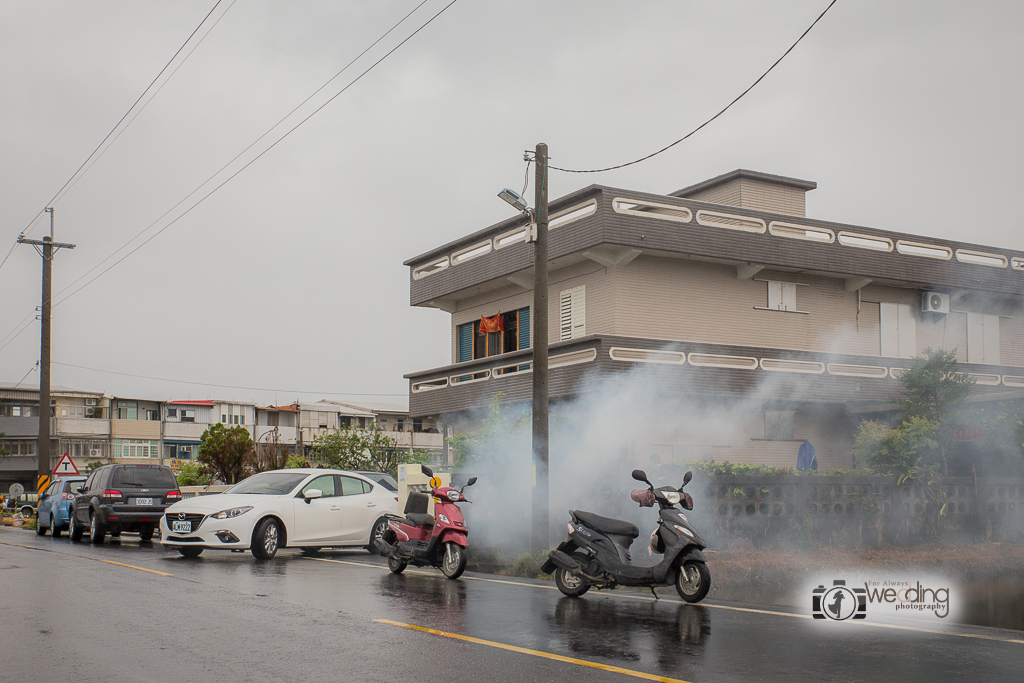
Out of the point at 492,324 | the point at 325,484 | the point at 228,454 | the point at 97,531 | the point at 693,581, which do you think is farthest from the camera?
the point at 228,454

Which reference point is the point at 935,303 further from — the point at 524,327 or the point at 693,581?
the point at 693,581

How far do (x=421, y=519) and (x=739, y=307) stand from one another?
12.9 m

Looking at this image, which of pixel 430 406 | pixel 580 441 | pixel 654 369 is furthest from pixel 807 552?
pixel 430 406

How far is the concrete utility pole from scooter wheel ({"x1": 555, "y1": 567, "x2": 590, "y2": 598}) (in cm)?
363

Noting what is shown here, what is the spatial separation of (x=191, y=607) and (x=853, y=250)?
19582 millimetres

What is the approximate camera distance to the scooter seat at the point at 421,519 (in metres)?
13.6

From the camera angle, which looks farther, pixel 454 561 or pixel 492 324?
pixel 492 324

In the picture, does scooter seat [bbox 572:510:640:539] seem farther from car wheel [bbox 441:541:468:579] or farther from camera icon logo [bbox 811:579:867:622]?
car wheel [bbox 441:541:468:579]

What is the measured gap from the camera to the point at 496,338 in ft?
88.8

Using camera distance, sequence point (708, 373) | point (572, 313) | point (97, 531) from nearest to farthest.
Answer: point (97, 531)
point (708, 373)
point (572, 313)

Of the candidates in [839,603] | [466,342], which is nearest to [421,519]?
[839,603]

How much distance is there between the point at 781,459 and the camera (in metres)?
24.1

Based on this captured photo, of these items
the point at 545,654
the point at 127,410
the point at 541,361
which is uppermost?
the point at 541,361

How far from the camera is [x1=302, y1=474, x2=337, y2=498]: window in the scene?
55.9ft
